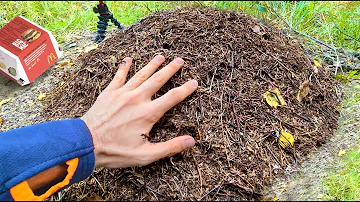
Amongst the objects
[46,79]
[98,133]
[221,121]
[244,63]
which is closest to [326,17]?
[244,63]

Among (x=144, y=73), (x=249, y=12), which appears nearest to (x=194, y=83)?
(x=144, y=73)

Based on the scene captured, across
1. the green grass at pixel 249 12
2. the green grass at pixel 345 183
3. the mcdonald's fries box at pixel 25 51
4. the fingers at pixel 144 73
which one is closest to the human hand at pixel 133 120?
the fingers at pixel 144 73

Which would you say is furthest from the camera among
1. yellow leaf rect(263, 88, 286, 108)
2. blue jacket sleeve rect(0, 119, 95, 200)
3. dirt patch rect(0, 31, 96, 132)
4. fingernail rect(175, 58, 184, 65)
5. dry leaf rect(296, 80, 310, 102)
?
dirt patch rect(0, 31, 96, 132)

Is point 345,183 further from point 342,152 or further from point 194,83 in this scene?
point 194,83

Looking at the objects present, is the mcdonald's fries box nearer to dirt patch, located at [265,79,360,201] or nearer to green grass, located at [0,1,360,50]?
green grass, located at [0,1,360,50]

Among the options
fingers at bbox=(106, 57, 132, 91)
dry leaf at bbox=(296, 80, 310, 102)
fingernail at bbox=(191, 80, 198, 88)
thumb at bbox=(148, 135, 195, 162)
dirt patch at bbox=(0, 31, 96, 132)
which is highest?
fingernail at bbox=(191, 80, 198, 88)

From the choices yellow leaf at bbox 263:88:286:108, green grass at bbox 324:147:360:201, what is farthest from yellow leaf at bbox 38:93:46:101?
green grass at bbox 324:147:360:201

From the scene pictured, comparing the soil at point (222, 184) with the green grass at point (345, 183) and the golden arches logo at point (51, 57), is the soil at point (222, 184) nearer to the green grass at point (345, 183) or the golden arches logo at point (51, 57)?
the green grass at point (345, 183)

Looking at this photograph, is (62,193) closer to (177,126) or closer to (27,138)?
(27,138)
